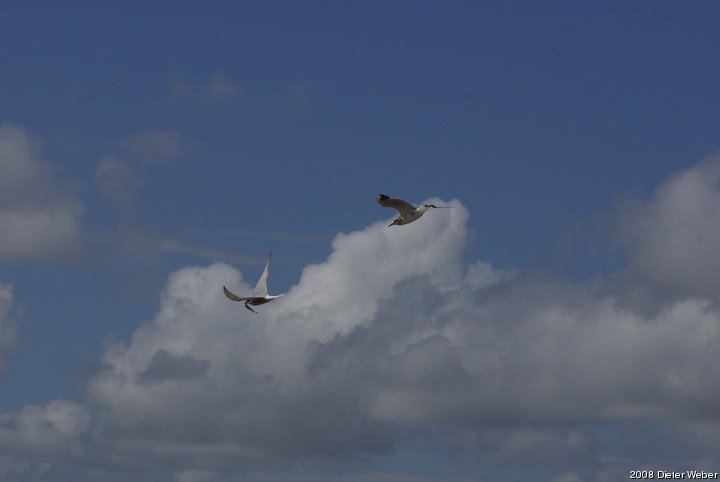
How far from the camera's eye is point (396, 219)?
195875 mm

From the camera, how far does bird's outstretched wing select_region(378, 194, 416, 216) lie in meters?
188

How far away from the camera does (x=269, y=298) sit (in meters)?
200

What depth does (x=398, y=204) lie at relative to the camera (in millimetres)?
192375

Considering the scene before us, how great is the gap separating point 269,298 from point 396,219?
53.8ft

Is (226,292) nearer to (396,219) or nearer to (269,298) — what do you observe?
(269,298)

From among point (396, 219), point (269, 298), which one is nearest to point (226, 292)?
point (269, 298)

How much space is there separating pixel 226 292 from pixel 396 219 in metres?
20.2

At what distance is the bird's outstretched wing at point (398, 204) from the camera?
188 m

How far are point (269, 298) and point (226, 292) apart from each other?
4.70 meters

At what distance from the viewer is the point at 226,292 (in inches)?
7869
